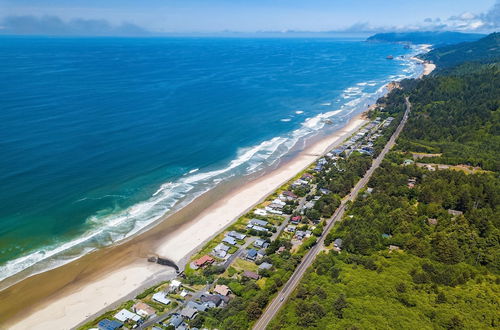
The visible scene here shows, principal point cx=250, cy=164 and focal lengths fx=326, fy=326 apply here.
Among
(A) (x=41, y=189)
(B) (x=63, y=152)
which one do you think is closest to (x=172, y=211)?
(A) (x=41, y=189)

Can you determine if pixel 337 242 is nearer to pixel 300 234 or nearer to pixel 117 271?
pixel 300 234

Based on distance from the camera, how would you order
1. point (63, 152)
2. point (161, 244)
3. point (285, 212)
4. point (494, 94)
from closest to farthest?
point (161, 244) < point (285, 212) < point (63, 152) < point (494, 94)

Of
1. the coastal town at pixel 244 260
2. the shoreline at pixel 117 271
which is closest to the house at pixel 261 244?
the coastal town at pixel 244 260

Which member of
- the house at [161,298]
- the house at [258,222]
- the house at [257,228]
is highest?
the house at [258,222]

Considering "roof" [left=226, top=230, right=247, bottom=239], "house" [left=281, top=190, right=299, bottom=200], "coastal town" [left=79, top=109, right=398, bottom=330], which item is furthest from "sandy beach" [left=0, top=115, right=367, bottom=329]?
"house" [left=281, top=190, right=299, bottom=200]

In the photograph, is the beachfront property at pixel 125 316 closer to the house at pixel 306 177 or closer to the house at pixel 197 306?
the house at pixel 197 306

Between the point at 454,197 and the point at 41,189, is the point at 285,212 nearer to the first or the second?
the point at 454,197

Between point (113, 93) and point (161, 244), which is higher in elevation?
point (113, 93)
